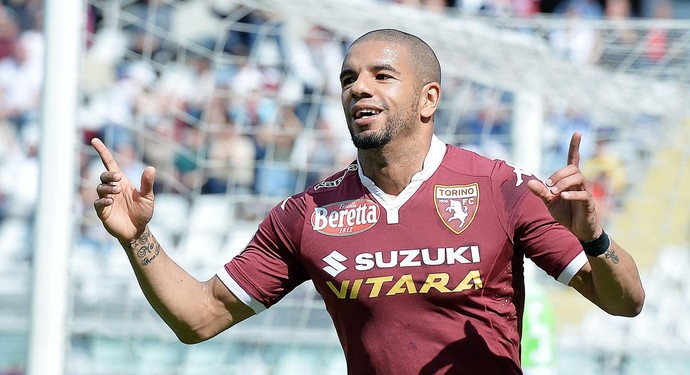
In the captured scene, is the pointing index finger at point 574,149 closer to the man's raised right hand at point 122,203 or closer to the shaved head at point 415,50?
the shaved head at point 415,50

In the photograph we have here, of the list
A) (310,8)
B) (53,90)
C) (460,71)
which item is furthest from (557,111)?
(53,90)

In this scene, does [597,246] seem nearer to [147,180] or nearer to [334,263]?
[334,263]

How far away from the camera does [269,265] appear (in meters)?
3.75

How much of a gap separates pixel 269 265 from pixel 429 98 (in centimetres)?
78

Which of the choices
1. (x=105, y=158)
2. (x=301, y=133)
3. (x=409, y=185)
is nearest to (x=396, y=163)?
(x=409, y=185)

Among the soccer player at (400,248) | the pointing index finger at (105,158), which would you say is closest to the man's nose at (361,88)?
the soccer player at (400,248)

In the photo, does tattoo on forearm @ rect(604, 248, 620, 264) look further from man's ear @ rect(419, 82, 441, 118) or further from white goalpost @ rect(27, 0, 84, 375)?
white goalpost @ rect(27, 0, 84, 375)

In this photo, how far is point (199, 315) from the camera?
3.69 m

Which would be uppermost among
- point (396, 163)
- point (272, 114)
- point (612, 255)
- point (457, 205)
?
point (272, 114)

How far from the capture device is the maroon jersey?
341cm

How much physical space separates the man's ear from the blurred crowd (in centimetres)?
357

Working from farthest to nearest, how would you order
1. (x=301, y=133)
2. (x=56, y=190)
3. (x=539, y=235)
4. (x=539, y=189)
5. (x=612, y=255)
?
(x=301, y=133), (x=56, y=190), (x=539, y=235), (x=612, y=255), (x=539, y=189)

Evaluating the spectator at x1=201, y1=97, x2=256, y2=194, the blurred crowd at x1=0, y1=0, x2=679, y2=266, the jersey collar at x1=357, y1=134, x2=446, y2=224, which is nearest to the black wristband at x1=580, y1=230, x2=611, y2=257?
the jersey collar at x1=357, y1=134, x2=446, y2=224

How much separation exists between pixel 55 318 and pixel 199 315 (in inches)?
56.5
